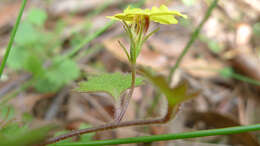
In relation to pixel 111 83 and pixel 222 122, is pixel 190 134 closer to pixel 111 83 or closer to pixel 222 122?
pixel 111 83

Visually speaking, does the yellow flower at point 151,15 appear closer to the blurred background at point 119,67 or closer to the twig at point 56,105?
the blurred background at point 119,67

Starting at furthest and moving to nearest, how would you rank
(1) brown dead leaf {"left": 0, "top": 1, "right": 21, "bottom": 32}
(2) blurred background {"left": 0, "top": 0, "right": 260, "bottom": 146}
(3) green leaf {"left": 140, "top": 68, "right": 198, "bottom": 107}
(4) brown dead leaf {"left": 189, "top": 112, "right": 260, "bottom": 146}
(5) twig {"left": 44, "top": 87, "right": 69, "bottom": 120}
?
1. (1) brown dead leaf {"left": 0, "top": 1, "right": 21, "bottom": 32}
2. (5) twig {"left": 44, "top": 87, "right": 69, "bottom": 120}
3. (2) blurred background {"left": 0, "top": 0, "right": 260, "bottom": 146}
4. (4) brown dead leaf {"left": 189, "top": 112, "right": 260, "bottom": 146}
5. (3) green leaf {"left": 140, "top": 68, "right": 198, "bottom": 107}

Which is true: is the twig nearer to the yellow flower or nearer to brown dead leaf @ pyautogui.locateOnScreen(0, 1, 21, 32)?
the yellow flower

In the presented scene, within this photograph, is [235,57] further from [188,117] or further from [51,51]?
[51,51]

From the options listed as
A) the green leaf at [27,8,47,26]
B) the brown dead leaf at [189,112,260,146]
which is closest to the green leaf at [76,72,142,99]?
the brown dead leaf at [189,112,260,146]

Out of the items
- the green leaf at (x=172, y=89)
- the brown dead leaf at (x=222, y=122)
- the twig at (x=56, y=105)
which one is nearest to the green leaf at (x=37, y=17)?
the twig at (x=56, y=105)

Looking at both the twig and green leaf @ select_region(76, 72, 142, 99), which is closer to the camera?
green leaf @ select_region(76, 72, 142, 99)

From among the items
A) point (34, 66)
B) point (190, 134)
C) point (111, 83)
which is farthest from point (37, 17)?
point (190, 134)
